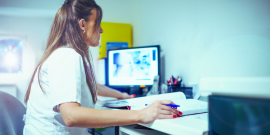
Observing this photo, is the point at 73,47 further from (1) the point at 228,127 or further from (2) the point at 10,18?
(2) the point at 10,18

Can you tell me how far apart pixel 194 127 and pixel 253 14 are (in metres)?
0.71

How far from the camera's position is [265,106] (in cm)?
36

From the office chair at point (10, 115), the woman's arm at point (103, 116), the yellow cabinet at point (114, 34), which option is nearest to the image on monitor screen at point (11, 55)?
the yellow cabinet at point (114, 34)

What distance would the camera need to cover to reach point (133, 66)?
1658mm

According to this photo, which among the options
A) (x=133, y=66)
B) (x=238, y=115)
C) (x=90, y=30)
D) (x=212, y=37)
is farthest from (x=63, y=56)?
(x=133, y=66)

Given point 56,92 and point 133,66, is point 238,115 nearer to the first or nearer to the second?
point 56,92

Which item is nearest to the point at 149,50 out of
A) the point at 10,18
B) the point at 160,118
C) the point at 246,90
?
the point at 160,118

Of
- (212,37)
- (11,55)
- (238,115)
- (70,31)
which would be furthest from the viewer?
(11,55)

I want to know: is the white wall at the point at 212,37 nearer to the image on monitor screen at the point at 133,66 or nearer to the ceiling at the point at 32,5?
the image on monitor screen at the point at 133,66

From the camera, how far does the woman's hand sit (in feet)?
2.05

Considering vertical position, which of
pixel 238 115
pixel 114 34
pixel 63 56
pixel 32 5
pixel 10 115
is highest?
pixel 32 5

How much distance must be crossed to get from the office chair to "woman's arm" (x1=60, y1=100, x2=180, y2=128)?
0.32 metres

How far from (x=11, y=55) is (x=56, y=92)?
323 centimetres

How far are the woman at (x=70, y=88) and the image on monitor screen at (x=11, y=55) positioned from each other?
2.79 m
